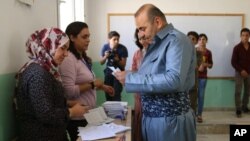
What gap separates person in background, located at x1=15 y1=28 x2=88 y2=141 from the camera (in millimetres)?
1456

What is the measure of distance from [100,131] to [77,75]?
45 centimetres

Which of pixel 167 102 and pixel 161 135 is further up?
pixel 167 102

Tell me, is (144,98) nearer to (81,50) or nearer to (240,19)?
(81,50)

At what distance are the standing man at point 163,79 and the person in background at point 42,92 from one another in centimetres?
35

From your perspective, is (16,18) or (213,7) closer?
(16,18)

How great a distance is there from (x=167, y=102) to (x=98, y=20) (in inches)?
154

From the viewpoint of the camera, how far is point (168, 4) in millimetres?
5391

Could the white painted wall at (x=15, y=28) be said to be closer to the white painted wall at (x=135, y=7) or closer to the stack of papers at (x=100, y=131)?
the stack of papers at (x=100, y=131)

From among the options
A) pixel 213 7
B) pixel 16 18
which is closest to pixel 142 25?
pixel 16 18

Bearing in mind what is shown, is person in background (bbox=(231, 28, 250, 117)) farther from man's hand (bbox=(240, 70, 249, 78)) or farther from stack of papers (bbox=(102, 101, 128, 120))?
stack of papers (bbox=(102, 101, 128, 120))

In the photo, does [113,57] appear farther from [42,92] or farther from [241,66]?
[42,92]

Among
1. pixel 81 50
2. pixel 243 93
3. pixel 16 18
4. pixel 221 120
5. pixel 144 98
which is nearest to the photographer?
pixel 16 18

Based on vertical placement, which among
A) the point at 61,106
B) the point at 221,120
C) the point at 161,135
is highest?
the point at 61,106

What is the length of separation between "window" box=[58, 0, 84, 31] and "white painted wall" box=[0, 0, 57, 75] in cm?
198
